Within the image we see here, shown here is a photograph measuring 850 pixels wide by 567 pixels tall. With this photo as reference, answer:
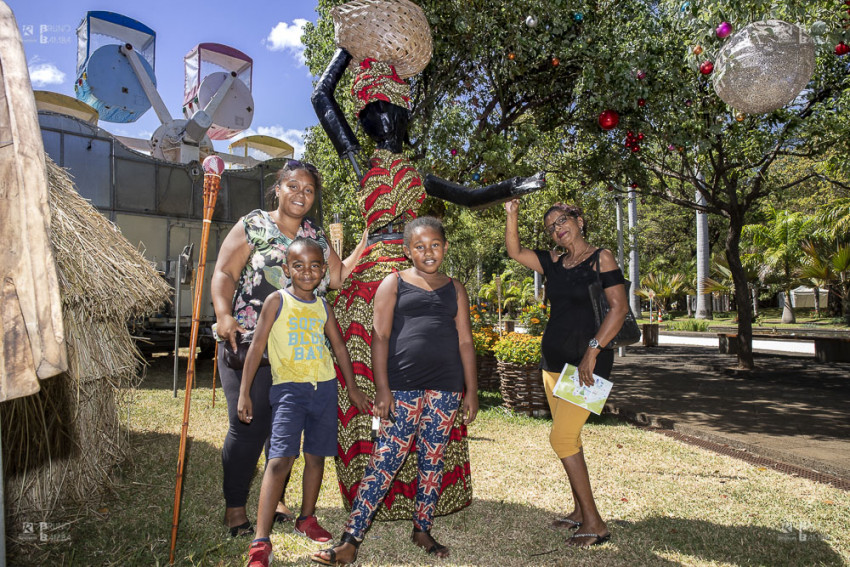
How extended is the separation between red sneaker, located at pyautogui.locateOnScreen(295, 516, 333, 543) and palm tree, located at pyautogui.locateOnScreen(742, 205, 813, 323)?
21.7m

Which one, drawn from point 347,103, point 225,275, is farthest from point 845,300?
point 225,275

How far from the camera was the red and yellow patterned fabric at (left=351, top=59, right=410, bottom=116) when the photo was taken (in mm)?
3436

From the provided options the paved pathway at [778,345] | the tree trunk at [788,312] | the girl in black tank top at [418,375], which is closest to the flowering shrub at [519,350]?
the girl in black tank top at [418,375]

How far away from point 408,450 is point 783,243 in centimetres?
2252

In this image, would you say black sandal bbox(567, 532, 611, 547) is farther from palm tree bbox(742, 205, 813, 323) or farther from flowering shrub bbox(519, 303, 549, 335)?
palm tree bbox(742, 205, 813, 323)

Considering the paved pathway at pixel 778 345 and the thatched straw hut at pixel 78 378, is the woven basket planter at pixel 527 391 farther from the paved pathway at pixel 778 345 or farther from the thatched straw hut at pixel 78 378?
the paved pathway at pixel 778 345

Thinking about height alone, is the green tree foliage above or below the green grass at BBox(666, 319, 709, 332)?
above

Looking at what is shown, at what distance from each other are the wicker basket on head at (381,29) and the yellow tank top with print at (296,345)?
1.68 m

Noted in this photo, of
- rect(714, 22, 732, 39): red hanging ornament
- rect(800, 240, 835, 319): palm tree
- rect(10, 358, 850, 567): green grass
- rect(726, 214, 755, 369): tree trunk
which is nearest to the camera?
rect(10, 358, 850, 567): green grass

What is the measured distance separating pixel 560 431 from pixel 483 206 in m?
1.31

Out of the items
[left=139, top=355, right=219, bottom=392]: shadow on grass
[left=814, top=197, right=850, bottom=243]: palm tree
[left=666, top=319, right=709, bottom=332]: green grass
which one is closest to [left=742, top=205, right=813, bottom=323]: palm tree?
[left=814, top=197, right=850, bottom=243]: palm tree

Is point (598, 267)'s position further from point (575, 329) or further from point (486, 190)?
point (486, 190)

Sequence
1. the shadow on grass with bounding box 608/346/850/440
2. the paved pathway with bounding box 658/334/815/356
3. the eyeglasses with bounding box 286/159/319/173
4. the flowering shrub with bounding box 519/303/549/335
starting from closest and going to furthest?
1. the eyeglasses with bounding box 286/159/319/173
2. the shadow on grass with bounding box 608/346/850/440
3. the flowering shrub with bounding box 519/303/549/335
4. the paved pathway with bounding box 658/334/815/356

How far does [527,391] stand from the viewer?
6688 mm
